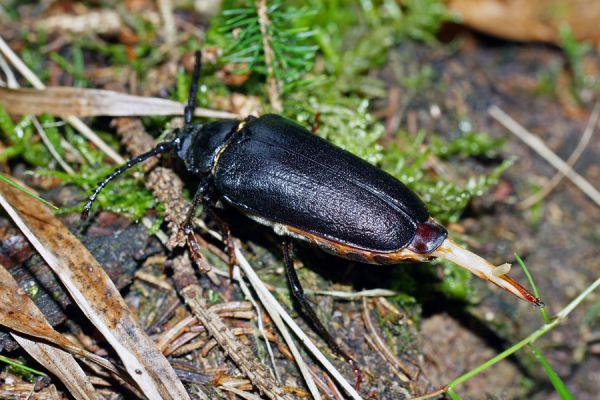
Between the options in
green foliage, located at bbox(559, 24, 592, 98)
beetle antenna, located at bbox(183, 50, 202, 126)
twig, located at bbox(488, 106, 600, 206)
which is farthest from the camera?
green foliage, located at bbox(559, 24, 592, 98)

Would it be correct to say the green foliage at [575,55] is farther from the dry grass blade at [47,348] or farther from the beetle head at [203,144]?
the dry grass blade at [47,348]

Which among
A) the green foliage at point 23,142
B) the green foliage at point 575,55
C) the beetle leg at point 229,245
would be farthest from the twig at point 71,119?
the green foliage at point 575,55

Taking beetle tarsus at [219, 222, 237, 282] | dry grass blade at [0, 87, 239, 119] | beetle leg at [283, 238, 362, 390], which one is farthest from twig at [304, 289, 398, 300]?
dry grass blade at [0, 87, 239, 119]

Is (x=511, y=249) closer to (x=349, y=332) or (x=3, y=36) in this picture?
(x=349, y=332)

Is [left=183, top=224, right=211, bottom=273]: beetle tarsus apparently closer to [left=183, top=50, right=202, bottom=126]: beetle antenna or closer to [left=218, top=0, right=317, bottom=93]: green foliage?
[left=183, top=50, right=202, bottom=126]: beetle antenna

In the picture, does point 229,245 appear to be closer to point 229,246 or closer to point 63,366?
point 229,246
